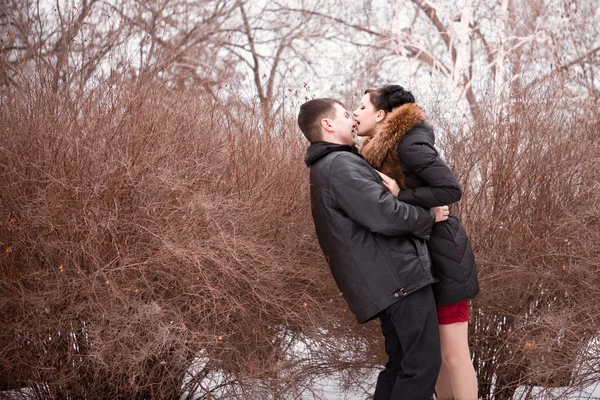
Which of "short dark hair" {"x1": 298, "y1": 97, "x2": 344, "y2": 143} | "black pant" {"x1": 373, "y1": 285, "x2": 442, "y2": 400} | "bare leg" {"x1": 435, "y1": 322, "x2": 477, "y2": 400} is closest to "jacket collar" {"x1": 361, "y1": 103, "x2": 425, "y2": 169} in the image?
"short dark hair" {"x1": 298, "y1": 97, "x2": 344, "y2": 143}

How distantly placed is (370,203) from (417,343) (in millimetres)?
670

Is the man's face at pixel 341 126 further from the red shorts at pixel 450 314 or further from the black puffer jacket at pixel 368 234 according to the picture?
the red shorts at pixel 450 314

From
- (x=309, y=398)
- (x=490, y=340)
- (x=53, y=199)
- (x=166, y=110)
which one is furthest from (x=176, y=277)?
(x=490, y=340)

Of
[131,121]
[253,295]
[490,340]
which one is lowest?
[490,340]

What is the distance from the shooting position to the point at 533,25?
14375mm

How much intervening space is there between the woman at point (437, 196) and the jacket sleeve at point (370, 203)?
0.12m

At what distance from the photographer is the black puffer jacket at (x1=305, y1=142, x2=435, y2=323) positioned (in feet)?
11.1

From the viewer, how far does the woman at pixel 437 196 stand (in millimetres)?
3480

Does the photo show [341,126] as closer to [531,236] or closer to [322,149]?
[322,149]

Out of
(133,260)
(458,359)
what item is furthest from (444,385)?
(133,260)

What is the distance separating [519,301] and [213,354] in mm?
1959

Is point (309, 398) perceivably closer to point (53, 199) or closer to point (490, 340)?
point (490, 340)

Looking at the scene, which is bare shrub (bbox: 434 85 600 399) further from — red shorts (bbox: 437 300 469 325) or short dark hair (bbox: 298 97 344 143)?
short dark hair (bbox: 298 97 344 143)

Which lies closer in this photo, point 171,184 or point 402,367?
point 402,367
